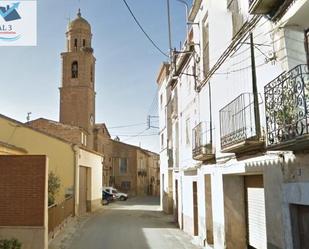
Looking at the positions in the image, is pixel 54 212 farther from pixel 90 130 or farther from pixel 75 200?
pixel 90 130

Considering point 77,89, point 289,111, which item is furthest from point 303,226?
point 77,89

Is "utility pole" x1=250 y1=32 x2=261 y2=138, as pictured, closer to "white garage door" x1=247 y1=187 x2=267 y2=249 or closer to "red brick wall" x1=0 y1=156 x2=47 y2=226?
"white garage door" x1=247 y1=187 x2=267 y2=249

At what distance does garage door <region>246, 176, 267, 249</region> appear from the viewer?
32.7 ft

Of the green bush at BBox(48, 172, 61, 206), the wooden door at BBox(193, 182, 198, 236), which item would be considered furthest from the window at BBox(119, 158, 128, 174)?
the wooden door at BBox(193, 182, 198, 236)

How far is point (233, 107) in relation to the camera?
997 centimetres

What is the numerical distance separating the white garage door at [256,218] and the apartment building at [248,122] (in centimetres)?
2

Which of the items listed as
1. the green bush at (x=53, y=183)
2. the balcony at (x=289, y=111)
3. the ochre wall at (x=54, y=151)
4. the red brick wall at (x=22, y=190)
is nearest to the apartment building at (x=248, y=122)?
the balcony at (x=289, y=111)

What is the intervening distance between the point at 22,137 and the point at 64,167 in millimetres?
2866

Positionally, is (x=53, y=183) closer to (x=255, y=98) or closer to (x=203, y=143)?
(x=203, y=143)

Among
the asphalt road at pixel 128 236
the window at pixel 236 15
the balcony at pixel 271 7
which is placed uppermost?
the window at pixel 236 15

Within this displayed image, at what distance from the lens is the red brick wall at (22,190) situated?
1221 cm

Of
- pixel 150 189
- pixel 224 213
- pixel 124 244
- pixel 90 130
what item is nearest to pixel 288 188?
pixel 224 213

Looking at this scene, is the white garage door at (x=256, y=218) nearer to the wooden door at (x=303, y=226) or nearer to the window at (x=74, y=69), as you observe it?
the wooden door at (x=303, y=226)

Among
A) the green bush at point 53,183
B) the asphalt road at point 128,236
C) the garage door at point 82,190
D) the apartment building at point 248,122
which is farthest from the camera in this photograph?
the garage door at point 82,190
